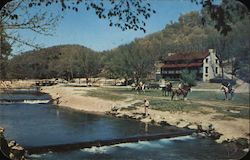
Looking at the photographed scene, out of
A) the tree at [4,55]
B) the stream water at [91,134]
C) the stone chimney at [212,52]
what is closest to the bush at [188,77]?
the stone chimney at [212,52]

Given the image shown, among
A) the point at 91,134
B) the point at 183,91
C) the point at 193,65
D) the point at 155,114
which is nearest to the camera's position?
the point at 193,65

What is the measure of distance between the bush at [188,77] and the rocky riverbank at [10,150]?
2.12 metres

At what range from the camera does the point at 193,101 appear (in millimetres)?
5480

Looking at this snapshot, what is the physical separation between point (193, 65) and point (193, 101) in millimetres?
764

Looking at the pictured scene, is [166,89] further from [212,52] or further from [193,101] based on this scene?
[212,52]

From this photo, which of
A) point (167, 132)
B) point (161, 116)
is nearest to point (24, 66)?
point (161, 116)

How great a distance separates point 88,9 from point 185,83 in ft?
5.24

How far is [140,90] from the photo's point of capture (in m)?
5.43

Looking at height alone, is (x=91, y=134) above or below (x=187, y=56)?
below

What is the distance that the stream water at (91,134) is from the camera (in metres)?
4.90

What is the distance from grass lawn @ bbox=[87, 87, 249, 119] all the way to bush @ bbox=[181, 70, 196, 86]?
0.19m

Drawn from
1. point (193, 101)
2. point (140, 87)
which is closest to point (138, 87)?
point (140, 87)

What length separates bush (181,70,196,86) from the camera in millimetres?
4918

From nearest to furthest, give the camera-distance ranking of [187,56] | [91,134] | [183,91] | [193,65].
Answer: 1. [193,65]
2. [187,56]
3. [183,91]
4. [91,134]
